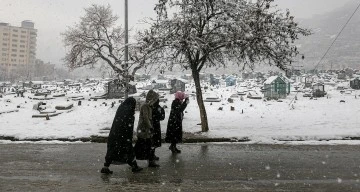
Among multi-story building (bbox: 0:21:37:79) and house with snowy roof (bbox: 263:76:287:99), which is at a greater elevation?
multi-story building (bbox: 0:21:37:79)

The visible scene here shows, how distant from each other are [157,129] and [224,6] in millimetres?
5167

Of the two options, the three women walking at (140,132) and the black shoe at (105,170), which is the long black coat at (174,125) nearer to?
the three women walking at (140,132)

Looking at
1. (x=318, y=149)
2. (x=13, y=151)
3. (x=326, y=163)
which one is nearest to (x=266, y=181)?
(x=326, y=163)

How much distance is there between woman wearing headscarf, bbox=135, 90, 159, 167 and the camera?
7316 millimetres

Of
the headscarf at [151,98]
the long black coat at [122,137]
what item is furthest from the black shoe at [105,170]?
the headscarf at [151,98]

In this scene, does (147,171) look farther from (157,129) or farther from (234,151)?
(234,151)

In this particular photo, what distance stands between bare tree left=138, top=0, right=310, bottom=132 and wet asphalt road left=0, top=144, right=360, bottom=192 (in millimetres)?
3264

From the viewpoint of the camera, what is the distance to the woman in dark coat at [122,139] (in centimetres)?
666

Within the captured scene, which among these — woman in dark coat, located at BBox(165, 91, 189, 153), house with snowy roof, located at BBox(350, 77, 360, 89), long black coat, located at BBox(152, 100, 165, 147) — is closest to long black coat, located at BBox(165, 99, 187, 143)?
woman in dark coat, located at BBox(165, 91, 189, 153)

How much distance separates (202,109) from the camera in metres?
12.5

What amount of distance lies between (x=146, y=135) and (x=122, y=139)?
2.39ft

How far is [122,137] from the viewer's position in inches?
265

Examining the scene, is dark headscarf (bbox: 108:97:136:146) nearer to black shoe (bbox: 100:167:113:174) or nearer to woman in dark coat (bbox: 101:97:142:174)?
woman in dark coat (bbox: 101:97:142:174)

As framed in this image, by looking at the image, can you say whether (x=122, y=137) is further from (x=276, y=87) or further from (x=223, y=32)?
(x=276, y=87)
